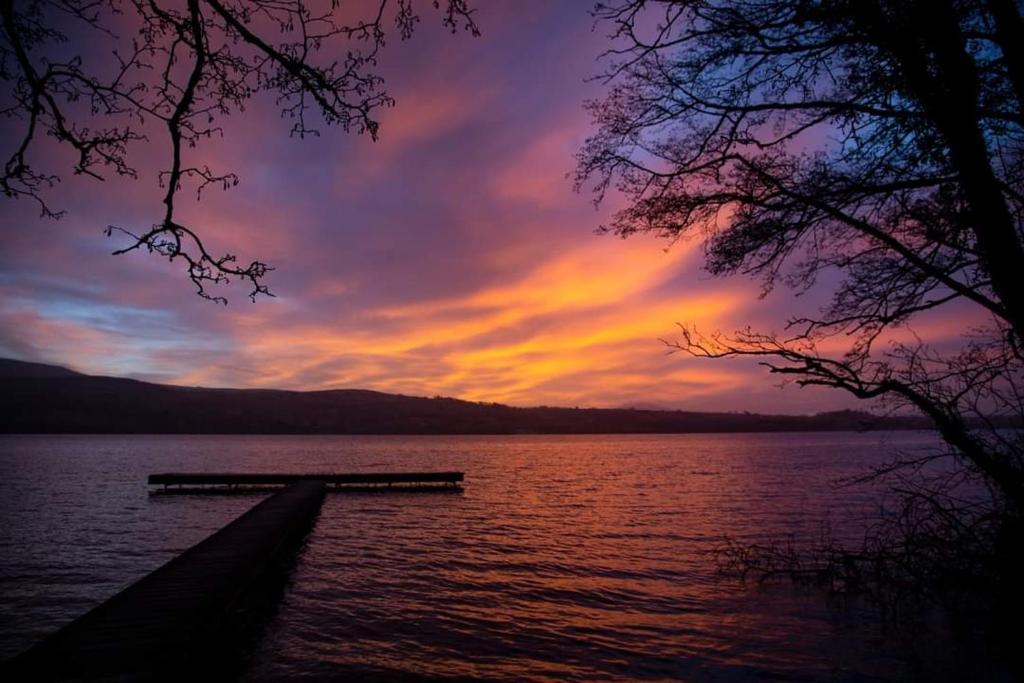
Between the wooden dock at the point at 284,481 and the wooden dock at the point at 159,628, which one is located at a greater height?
the wooden dock at the point at 159,628

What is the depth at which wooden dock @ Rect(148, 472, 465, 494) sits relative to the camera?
34.8 metres

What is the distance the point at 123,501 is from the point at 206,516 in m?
8.60

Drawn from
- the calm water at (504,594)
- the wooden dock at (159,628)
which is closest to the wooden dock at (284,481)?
the calm water at (504,594)

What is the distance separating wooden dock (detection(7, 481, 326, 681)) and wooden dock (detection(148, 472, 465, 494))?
23.1m

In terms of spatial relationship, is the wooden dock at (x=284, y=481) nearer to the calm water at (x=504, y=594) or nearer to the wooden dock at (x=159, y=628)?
the calm water at (x=504, y=594)

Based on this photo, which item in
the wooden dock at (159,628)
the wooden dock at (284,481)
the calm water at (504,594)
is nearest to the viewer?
the wooden dock at (159,628)

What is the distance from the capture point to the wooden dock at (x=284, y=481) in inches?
1371

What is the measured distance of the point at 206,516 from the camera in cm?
2512

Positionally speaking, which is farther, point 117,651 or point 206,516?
point 206,516

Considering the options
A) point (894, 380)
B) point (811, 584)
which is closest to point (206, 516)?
point (811, 584)

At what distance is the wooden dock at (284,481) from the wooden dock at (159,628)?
23.1 metres

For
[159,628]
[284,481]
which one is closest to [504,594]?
[159,628]

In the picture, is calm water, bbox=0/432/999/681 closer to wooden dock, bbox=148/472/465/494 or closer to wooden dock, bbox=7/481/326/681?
wooden dock, bbox=7/481/326/681

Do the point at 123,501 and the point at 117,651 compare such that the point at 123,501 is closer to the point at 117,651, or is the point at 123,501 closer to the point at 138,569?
the point at 138,569
